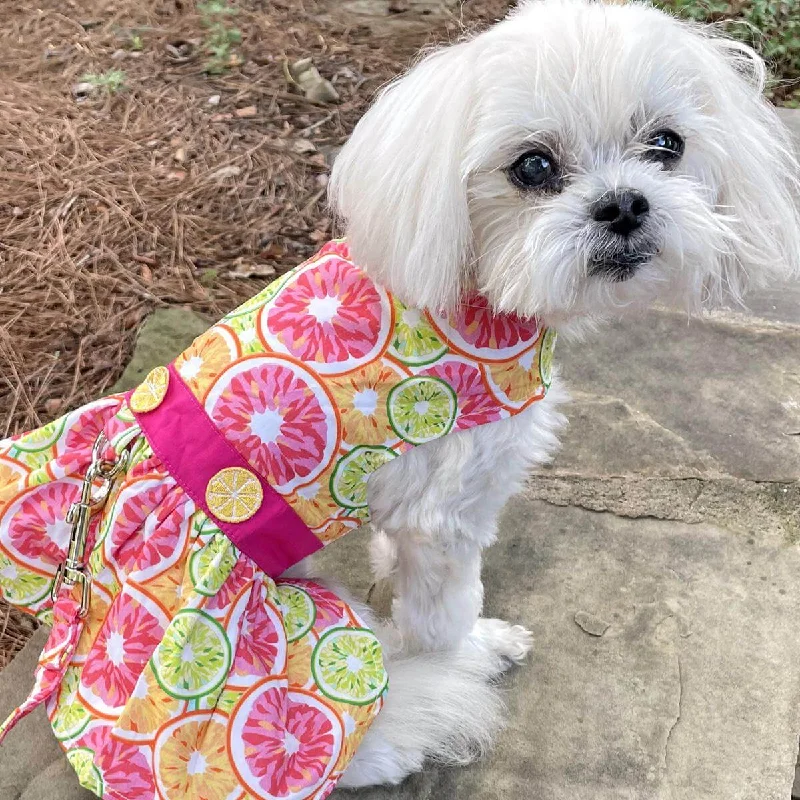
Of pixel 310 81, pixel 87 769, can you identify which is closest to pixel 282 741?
pixel 87 769

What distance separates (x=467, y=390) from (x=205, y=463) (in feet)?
1.76

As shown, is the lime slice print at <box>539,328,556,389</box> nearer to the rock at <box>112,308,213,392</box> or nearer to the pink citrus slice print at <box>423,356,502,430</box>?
the pink citrus slice print at <box>423,356,502,430</box>

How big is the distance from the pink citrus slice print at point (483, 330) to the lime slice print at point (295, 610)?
2.04 feet

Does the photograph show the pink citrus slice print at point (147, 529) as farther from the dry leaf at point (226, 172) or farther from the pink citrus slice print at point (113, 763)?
the dry leaf at point (226, 172)

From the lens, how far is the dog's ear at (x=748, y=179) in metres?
1.61

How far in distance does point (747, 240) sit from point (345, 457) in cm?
89

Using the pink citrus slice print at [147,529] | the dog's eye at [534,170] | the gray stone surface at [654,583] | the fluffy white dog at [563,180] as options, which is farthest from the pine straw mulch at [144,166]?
the dog's eye at [534,170]

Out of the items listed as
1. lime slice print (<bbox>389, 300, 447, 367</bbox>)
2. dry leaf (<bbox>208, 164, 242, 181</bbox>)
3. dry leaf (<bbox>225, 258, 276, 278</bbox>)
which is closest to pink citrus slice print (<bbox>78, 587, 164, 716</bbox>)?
lime slice print (<bbox>389, 300, 447, 367</bbox>)

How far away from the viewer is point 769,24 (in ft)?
15.8

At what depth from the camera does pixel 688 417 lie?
262 cm

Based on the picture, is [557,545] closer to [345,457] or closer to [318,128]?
[345,457]

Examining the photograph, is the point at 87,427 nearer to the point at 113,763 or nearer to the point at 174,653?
the point at 174,653

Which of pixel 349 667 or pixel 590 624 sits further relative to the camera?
pixel 590 624

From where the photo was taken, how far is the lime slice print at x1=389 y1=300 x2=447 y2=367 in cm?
169
